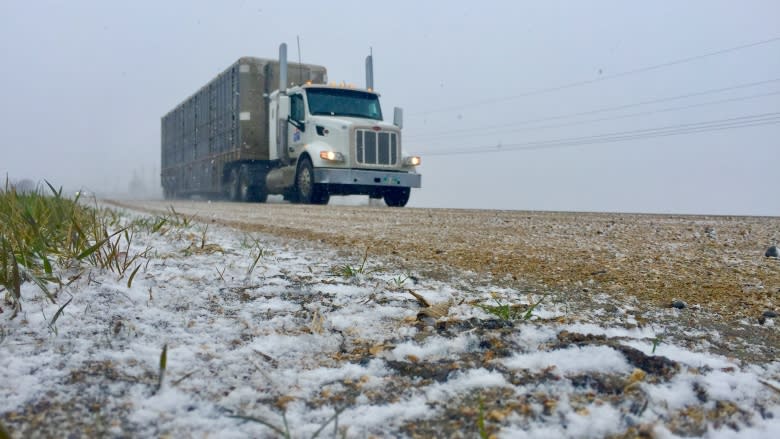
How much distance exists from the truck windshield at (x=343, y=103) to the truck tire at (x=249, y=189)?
10.2ft

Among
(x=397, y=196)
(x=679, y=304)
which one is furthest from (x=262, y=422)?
(x=397, y=196)

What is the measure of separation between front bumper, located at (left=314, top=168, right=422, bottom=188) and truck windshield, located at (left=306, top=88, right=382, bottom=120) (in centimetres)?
139

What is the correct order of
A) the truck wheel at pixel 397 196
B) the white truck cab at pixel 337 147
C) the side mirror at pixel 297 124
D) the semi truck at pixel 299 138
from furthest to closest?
the truck wheel at pixel 397 196
the side mirror at pixel 297 124
the semi truck at pixel 299 138
the white truck cab at pixel 337 147

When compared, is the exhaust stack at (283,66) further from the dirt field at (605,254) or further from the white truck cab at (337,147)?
the dirt field at (605,254)

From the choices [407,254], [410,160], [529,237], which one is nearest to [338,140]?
[410,160]

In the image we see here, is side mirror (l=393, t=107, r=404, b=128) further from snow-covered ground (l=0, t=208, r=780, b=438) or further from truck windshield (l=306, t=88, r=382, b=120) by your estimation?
snow-covered ground (l=0, t=208, r=780, b=438)

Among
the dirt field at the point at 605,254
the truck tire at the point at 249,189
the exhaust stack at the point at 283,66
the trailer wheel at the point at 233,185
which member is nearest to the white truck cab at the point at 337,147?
the exhaust stack at the point at 283,66

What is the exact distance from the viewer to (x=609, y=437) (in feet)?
2.97

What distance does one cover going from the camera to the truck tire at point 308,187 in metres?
11.1

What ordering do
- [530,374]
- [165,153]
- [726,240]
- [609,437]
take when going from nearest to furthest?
[609,437] → [530,374] → [726,240] → [165,153]

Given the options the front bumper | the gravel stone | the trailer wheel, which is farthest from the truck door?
the gravel stone

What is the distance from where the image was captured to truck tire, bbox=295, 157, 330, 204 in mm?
11133

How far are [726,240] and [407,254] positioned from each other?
2240 mm

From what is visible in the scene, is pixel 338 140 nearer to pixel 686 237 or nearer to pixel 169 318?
pixel 686 237
